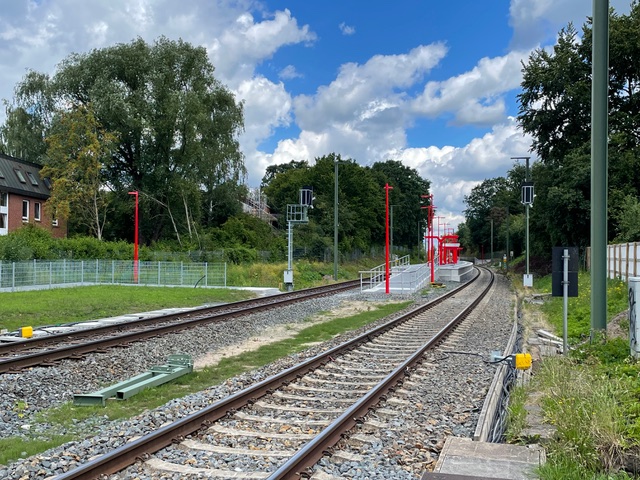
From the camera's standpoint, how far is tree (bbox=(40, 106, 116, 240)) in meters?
47.5

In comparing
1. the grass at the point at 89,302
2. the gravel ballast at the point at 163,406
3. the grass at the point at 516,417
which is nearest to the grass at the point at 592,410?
the grass at the point at 516,417

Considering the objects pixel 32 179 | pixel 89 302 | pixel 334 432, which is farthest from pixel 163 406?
pixel 32 179

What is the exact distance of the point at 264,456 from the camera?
20.4 ft

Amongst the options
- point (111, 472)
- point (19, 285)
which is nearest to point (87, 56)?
point (19, 285)

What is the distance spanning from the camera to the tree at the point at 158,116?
50.6 m

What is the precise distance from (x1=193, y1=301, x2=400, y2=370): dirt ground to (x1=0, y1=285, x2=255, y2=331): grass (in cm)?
594

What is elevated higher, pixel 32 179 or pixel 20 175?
pixel 20 175

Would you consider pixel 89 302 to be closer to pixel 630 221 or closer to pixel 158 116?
pixel 630 221

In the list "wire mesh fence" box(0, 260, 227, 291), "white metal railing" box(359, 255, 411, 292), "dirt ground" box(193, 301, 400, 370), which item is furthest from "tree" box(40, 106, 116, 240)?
"dirt ground" box(193, 301, 400, 370)

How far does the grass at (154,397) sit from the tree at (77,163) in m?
36.5

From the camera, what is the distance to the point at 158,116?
52.0 meters

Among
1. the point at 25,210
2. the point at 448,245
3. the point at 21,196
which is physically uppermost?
the point at 21,196

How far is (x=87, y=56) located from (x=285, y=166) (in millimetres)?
72485

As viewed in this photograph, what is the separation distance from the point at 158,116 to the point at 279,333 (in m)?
39.2
